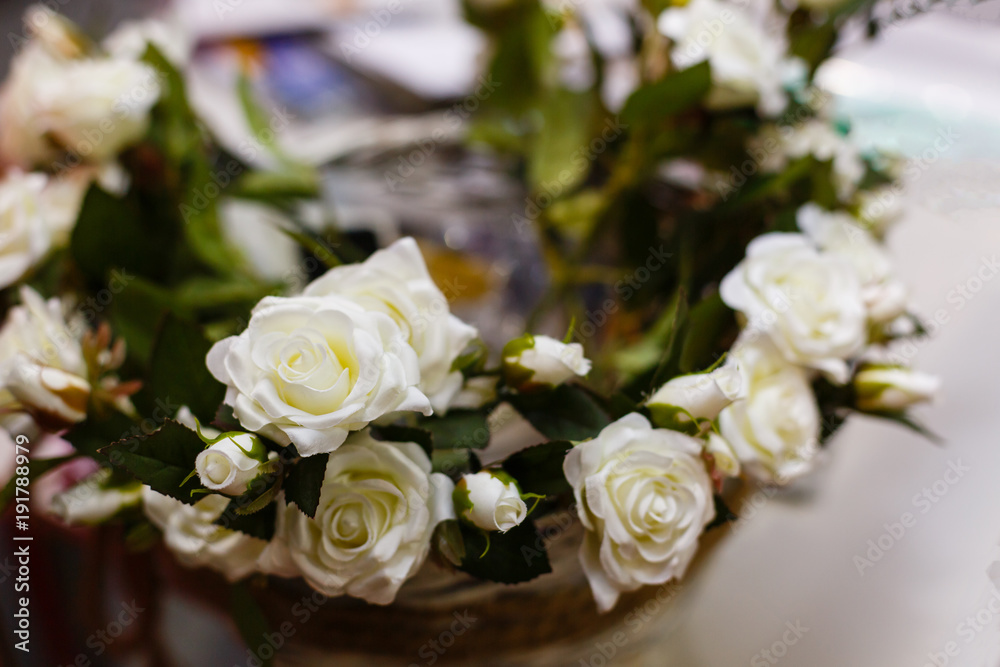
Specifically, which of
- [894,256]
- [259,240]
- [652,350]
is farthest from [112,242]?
[894,256]

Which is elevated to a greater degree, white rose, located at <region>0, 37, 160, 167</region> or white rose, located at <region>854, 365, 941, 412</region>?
white rose, located at <region>0, 37, 160, 167</region>

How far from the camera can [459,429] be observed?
308 mm

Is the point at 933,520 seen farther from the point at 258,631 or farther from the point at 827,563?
the point at 258,631

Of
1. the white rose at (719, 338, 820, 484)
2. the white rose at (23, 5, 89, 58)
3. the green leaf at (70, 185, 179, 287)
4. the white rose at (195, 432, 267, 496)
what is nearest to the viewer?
the white rose at (195, 432, 267, 496)

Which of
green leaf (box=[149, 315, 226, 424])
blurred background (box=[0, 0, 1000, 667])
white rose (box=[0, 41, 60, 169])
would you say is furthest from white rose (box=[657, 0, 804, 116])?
white rose (box=[0, 41, 60, 169])

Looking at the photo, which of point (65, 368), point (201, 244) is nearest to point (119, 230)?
point (201, 244)

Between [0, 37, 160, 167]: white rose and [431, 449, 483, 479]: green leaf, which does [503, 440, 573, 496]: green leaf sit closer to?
[431, 449, 483, 479]: green leaf

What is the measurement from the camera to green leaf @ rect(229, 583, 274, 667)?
36 centimetres

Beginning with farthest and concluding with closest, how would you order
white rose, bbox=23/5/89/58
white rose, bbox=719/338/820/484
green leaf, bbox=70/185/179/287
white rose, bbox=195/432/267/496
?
1. white rose, bbox=23/5/89/58
2. green leaf, bbox=70/185/179/287
3. white rose, bbox=719/338/820/484
4. white rose, bbox=195/432/267/496

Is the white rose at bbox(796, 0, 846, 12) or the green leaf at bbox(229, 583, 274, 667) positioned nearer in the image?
the green leaf at bbox(229, 583, 274, 667)

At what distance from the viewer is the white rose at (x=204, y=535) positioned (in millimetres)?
320

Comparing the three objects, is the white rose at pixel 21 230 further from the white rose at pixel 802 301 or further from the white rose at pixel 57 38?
the white rose at pixel 802 301

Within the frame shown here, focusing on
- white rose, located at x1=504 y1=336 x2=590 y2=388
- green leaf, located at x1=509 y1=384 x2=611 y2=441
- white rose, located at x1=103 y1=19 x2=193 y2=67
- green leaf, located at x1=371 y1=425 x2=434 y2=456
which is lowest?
green leaf, located at x1=509 y1=384 x2=611 y2=441

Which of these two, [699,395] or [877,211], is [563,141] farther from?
[699,395]
